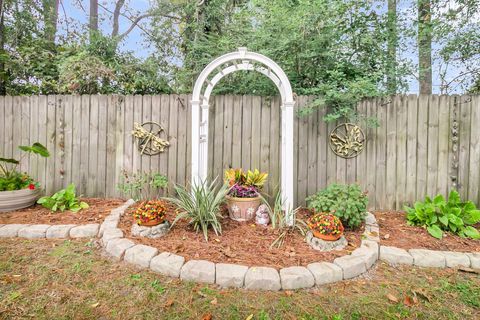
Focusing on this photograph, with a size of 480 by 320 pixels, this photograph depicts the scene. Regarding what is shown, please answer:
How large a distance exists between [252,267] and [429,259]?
1.57m

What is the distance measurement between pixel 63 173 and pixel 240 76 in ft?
9.96

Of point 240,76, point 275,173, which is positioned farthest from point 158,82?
point 275,173

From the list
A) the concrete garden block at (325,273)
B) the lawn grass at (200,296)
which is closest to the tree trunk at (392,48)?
the lawn grass at (200,296)

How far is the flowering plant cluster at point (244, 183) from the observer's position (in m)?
2.78

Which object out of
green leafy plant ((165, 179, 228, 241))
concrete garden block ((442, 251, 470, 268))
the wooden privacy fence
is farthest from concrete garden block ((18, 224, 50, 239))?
concrete garden block ((442, 251, 470, 268))

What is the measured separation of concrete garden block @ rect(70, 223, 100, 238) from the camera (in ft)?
8.10

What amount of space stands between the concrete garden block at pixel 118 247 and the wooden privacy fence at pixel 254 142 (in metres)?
1.27

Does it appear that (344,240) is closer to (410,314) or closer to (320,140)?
(410,314)

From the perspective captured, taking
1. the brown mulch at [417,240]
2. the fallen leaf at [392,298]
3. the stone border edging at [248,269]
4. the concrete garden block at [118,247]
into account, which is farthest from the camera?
the brown mulch at [417,240]

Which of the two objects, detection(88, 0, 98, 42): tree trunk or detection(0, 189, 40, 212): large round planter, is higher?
detection(88, 0, 98, 42): tree trunk

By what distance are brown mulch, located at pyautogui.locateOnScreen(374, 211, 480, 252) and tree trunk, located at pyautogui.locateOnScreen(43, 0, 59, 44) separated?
6.71m

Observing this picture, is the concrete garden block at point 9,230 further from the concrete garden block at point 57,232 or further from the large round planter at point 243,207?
the large round planter at point 243,207

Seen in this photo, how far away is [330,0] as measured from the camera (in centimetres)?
327

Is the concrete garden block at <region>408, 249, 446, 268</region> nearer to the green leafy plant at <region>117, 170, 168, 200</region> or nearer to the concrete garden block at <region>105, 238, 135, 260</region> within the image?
the concrete garden block at <region>105, 238, 135, 260</region>
